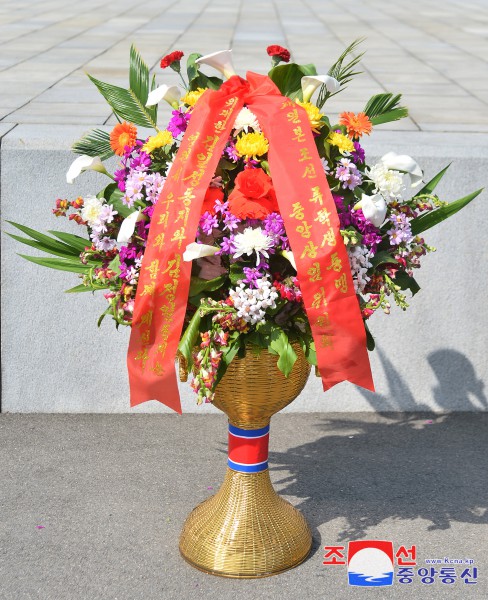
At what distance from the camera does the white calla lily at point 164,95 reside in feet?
11.8

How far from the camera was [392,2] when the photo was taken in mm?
15984

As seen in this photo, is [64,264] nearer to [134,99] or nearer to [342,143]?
[134,99]

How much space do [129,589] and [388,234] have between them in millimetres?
1607

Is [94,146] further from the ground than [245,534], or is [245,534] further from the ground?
[94,146]

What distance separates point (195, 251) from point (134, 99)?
0.91 meters

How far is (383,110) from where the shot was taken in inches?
153

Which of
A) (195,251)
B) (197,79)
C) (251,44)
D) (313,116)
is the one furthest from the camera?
(251,44)

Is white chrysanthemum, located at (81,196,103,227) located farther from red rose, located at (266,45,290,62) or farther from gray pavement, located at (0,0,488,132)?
gray pavement, located at (0,0,488,132)

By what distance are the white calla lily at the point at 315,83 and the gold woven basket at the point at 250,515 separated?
915mm

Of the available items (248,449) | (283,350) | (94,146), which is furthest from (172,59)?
(248,449)

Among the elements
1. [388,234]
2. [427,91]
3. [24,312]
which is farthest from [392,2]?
[388,234]

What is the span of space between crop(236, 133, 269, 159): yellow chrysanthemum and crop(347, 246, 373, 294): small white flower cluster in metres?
0.45

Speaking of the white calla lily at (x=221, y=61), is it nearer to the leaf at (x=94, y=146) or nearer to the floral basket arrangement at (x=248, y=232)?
the floral basket arrangement at (x=248, y=232)

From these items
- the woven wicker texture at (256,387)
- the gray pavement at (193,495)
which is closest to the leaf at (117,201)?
the woven wicker texture at (256,387)
